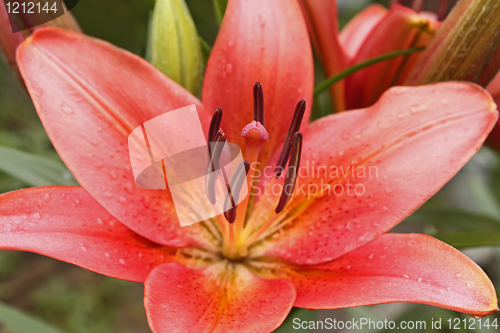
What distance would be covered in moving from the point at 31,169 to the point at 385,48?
0.46m

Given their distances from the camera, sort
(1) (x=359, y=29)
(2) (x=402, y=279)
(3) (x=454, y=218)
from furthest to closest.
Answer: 1. (3) (x=454, y=218)
2. (1) (x=359, y=29)
3. (2) (x=402, y=279)

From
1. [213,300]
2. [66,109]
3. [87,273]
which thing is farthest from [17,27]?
[87,273]

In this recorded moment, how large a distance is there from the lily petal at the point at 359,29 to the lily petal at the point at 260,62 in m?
0.17

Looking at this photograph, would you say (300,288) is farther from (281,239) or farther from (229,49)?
(229,49)

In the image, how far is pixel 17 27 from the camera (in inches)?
14.2

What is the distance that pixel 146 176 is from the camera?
0.41 m

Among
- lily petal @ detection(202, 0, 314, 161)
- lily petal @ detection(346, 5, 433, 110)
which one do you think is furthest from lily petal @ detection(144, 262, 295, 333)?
lily petal @ detection(346, 5, 433, 110)

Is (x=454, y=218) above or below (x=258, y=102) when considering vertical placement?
below

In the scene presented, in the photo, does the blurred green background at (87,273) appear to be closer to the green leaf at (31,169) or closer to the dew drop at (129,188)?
the green leaf at (31,169)

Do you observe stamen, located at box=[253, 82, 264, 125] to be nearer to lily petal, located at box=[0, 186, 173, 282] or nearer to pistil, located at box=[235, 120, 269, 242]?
pistil, located at box=[235, 120, 269, 242]

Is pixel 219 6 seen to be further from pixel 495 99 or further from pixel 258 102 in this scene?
pixel 495 99

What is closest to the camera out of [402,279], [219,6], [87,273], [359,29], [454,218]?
[402,279]

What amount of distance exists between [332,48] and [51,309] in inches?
66.4

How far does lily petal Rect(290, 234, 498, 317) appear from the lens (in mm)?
321
